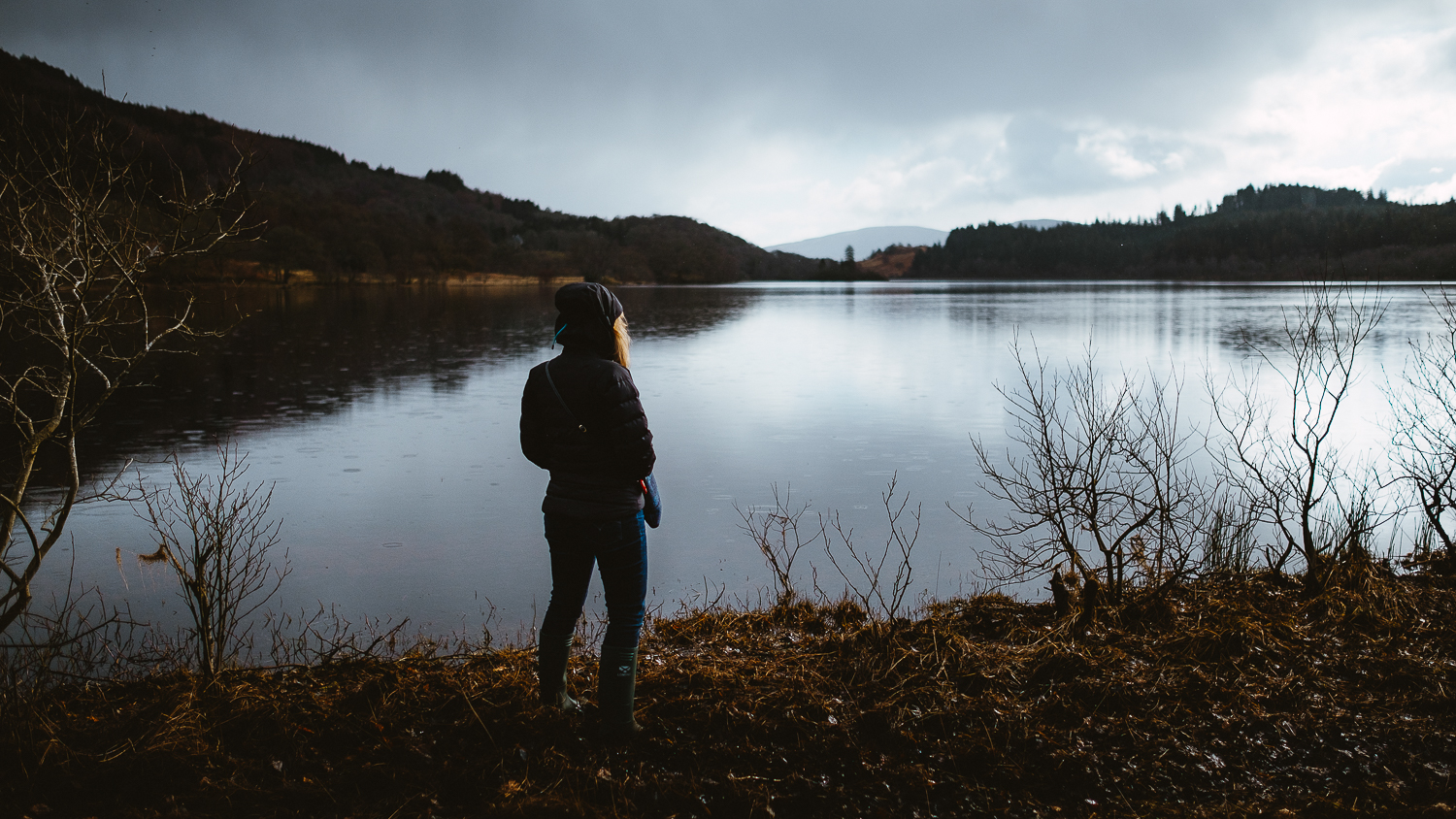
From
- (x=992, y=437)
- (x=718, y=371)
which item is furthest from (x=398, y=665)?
(x=718, y=371)

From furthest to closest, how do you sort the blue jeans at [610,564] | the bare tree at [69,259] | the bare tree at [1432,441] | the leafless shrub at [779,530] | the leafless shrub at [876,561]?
the leafless shrub at [779,530], the bare tree at [1432,441], the leafless shrub at [876,561], the bare tree at [69,259], the blue jeans at [610,564]

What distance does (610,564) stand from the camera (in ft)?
9.93

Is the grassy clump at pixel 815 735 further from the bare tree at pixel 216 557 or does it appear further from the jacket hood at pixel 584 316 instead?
the jacket hood at pixel 584 316

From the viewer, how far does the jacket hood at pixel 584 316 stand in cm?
293

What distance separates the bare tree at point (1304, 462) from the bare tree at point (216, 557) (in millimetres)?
5396

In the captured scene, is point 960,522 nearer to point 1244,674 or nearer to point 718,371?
point 1244,674

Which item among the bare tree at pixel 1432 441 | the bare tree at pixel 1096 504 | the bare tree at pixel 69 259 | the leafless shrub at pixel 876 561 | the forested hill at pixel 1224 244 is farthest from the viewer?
the forested hill at pixel 1224 244

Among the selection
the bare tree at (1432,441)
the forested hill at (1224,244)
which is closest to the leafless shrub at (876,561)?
the bare tree at (1432,441)

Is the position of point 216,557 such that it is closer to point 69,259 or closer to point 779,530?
point 69,259

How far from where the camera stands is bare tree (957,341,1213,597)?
16.4 feet

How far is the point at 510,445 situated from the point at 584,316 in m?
8.03

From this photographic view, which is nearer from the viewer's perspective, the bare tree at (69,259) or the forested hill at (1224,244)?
the bare tree at (69,259)

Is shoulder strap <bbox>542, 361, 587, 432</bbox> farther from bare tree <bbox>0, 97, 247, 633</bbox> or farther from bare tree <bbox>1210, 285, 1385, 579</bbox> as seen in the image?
bare tree <bbox>1210, 285, 1385, 579</bbox>

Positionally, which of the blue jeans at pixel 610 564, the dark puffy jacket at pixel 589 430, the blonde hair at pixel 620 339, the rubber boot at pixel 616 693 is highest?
the blonde hair at pixel 620 339
